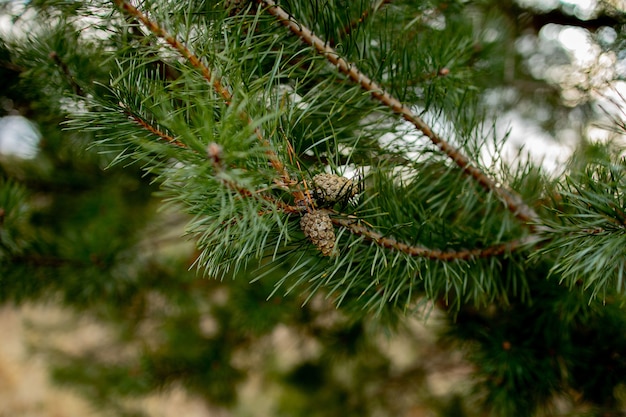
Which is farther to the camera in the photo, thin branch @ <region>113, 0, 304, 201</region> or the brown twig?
the brown twig

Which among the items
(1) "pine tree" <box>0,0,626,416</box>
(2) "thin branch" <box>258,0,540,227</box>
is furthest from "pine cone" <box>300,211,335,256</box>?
(2) "thin branch" <box>258,0,540,227</box>

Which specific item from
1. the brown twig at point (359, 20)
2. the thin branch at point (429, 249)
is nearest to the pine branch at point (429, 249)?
the thin branch at point (429, 249)

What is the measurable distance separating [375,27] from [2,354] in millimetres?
4548

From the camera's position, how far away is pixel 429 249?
1.70 ft

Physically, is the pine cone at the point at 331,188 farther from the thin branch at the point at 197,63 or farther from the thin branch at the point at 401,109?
the thin branch at the point at 401,109

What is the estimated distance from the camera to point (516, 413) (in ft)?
2.48

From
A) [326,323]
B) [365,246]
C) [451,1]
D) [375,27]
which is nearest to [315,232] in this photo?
[365,246]

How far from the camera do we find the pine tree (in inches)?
15.5

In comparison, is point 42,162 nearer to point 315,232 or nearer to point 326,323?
point 326,323

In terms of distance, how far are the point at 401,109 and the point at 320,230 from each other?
9.9 inches

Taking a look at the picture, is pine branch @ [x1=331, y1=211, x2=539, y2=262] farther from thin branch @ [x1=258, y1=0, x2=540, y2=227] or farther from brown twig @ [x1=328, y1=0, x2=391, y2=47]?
brown twig @ [x1=328, y1=0, x2=391, y2=47]

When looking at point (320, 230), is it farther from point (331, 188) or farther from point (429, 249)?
point (429, 249)

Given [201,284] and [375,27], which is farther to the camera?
[201,284]

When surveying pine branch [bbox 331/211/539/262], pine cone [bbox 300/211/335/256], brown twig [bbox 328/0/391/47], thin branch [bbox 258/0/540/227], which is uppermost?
brown twig [bbox 328/0/391/47]
